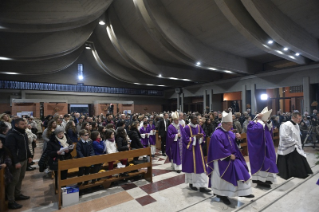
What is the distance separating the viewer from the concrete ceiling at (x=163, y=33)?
29.8 ft

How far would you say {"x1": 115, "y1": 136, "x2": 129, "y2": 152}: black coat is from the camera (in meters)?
5.02

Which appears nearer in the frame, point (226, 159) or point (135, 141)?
point (226, 159)

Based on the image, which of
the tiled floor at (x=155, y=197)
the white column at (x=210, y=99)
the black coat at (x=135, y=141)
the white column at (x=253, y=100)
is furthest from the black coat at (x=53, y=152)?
the white column at (x=210, y=99)

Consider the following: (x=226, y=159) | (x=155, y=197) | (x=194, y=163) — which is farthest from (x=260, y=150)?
(x=155, y=197)

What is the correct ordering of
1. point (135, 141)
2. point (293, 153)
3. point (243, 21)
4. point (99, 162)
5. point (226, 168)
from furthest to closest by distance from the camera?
1. point (243, 21)
2. point (135, 141)
3. point (293, 153)
4. point (99, 162)
5. point (226, 168)

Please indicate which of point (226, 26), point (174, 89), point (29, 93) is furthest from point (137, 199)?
point (174, 89)

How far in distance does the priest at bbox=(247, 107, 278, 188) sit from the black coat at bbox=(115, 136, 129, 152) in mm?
3317

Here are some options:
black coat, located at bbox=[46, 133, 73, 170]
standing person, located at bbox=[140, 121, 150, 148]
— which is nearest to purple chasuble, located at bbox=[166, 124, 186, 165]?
standing person, located at bbox=[140, 121, 150, 148]

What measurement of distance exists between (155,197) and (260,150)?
2.84 meters

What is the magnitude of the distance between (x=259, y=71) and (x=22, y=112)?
72.9ft

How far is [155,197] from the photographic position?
13.5 feet

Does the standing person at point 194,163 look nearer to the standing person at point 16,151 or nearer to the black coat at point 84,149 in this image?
the black coat at point 84,149

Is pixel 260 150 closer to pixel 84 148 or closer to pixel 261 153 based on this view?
pixel 261 153

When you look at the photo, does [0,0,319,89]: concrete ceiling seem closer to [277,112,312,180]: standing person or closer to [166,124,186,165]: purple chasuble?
[277,112,312,180]: standing person
